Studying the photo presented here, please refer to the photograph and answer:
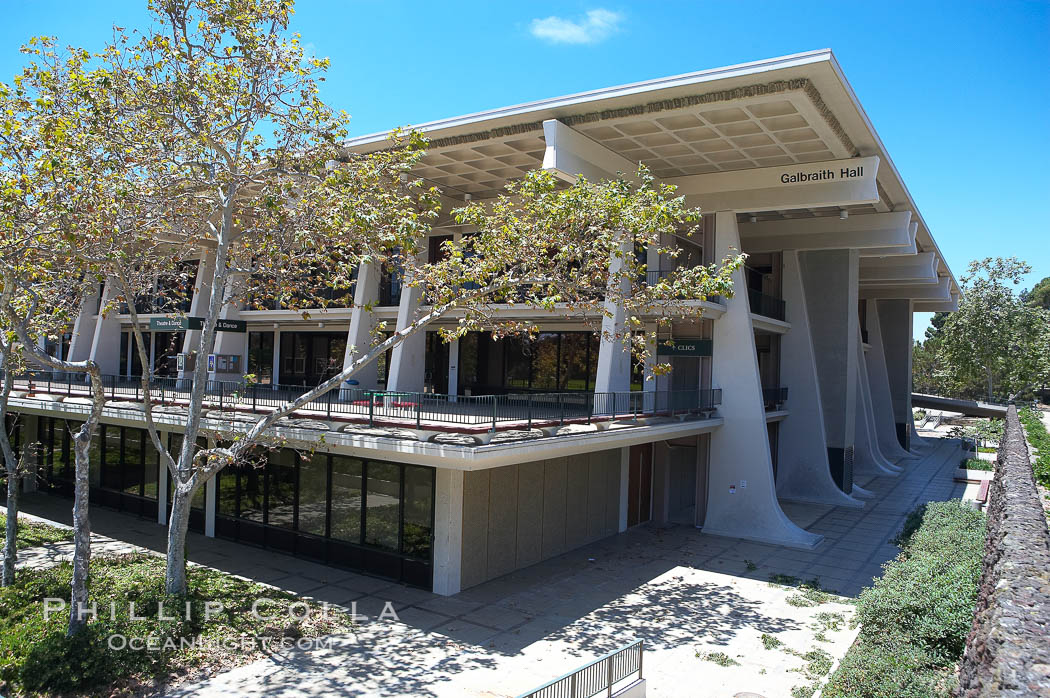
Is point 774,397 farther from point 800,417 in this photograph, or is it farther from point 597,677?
point 597,677

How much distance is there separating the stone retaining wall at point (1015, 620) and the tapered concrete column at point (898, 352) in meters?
39.3

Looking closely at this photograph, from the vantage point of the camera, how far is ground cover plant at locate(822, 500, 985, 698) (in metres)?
8.09

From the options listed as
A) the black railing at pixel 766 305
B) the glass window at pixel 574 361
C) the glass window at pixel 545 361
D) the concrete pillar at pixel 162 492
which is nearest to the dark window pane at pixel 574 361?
the glass window at pixel 574 361

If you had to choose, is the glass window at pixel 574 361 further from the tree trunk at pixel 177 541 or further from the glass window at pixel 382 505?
the tree trunk at pixel 177 541

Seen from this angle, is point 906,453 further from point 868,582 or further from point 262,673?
point 262,673

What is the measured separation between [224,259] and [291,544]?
25.9 ft

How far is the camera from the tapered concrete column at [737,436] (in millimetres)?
21547

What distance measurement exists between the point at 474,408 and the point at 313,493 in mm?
4668

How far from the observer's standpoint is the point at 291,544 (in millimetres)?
17250

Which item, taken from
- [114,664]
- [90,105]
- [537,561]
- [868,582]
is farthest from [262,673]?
[868,582]

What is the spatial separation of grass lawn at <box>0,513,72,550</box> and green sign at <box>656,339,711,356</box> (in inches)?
705

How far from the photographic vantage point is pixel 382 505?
1568 centimetres

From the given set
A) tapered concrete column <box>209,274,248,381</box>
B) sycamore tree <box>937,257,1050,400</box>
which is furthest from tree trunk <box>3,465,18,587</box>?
sycamore tree <box>937,257,1050,400</box>

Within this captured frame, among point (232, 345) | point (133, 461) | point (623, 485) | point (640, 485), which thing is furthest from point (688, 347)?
point (232, 345)
